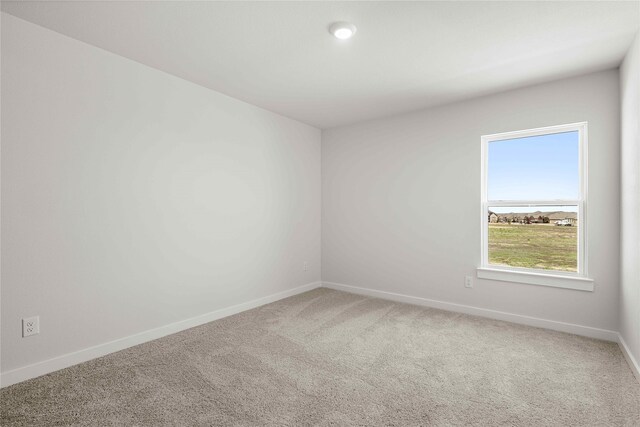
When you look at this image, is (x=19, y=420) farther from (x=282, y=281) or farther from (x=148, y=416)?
(x=282, y=281)

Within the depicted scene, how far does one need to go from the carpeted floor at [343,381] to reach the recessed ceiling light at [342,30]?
2.46 metres

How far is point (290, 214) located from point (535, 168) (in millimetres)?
2954

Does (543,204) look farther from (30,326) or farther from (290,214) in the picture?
(30,326)

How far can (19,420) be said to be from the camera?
68.9 inches

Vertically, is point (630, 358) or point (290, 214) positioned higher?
point (290, 214)

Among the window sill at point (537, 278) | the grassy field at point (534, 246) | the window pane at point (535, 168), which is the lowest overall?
the window sill at point (537, 278)

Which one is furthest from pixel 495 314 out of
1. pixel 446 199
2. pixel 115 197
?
pixel 115 197

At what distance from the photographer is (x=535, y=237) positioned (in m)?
3.38

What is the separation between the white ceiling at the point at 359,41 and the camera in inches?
80.7

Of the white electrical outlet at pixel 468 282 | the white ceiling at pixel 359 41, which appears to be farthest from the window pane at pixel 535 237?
the white ceiling at pixel 359 41

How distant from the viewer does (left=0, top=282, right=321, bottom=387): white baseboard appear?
2.14m

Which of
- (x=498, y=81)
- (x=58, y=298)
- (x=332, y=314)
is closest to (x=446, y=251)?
(x=332, y=314)

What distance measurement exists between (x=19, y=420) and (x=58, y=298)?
32.3 inches

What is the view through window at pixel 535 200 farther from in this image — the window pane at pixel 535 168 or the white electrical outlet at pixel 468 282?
the white electrical outlet at pixel 468 282
